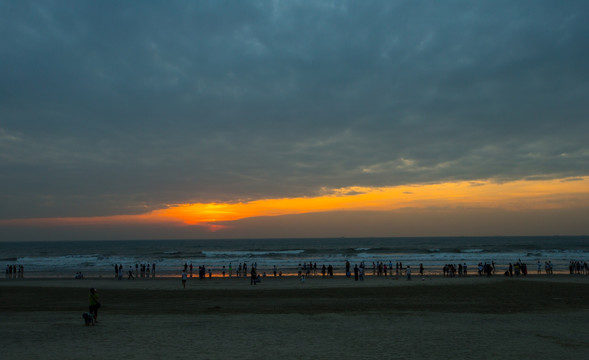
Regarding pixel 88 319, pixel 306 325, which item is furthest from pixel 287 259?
pixel 88 319

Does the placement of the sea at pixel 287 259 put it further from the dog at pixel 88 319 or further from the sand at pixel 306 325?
the dog at pixel 88 319

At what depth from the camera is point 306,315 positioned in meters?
18.2

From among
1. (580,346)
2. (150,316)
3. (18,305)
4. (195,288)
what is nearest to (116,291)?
(195,288)

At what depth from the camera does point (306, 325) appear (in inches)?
626

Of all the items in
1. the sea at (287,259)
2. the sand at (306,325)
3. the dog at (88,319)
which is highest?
the dog at (88,319)

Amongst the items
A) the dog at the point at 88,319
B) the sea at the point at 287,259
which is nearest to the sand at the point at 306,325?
the dog at the point at 88,319

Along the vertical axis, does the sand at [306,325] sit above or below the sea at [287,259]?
above

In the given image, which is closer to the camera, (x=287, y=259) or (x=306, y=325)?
(x=306, y=325)

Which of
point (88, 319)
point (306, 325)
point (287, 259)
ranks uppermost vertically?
point (88, 319)

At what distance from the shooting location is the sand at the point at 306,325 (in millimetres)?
11977

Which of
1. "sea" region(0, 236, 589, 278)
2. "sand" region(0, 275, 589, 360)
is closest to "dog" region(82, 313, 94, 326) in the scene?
"sand" region(0, 275, 589, 360)

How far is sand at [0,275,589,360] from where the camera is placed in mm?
11977

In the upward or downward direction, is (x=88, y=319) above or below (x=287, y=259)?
above

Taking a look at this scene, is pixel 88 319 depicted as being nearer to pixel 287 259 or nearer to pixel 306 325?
pixel 306 325
